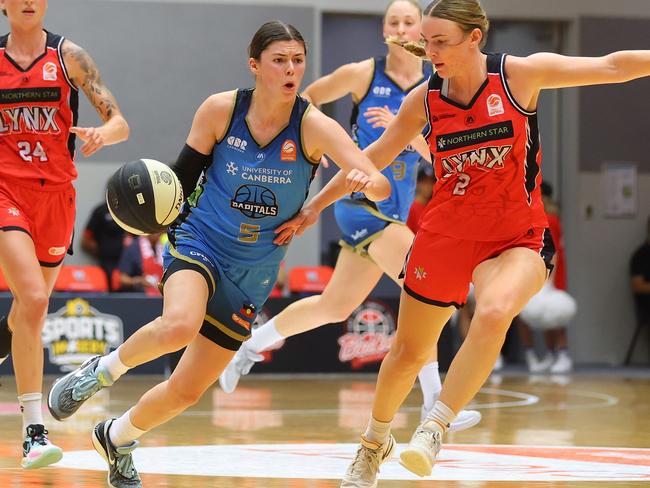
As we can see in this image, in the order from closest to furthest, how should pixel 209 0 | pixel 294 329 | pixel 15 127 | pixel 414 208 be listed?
1. pixel 15 127
2. pixel 294 329
3. pixel 414 208
4. pixel 209 0

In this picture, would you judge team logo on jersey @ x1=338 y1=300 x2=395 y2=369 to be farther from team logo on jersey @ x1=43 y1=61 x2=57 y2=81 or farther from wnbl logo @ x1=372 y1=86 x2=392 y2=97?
team logo on jersey @ x1=43 y1=61 x2=57 y2=81

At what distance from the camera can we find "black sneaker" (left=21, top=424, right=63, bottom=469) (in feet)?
17.7

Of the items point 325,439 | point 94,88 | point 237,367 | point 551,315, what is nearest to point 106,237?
point 551,315

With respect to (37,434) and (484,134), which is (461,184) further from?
(37,434)

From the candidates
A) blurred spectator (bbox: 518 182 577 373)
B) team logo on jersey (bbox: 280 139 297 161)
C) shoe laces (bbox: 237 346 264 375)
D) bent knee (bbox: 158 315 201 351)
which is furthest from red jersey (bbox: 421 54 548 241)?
blurred spectator (bbox: 518 182 577 373)

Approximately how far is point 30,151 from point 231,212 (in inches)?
54.7

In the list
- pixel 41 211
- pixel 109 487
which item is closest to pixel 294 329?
pixel 41 211

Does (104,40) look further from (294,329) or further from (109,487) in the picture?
(109,487)

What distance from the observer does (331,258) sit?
15266 millimetres

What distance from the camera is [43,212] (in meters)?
6.05

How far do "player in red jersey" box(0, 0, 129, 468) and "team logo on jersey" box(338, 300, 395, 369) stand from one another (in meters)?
6.47

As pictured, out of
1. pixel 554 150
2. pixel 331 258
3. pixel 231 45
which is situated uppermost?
pixel 231 45

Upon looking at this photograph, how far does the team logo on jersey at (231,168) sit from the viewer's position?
16.7 ft

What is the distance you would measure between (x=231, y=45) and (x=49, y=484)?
10096 mm
